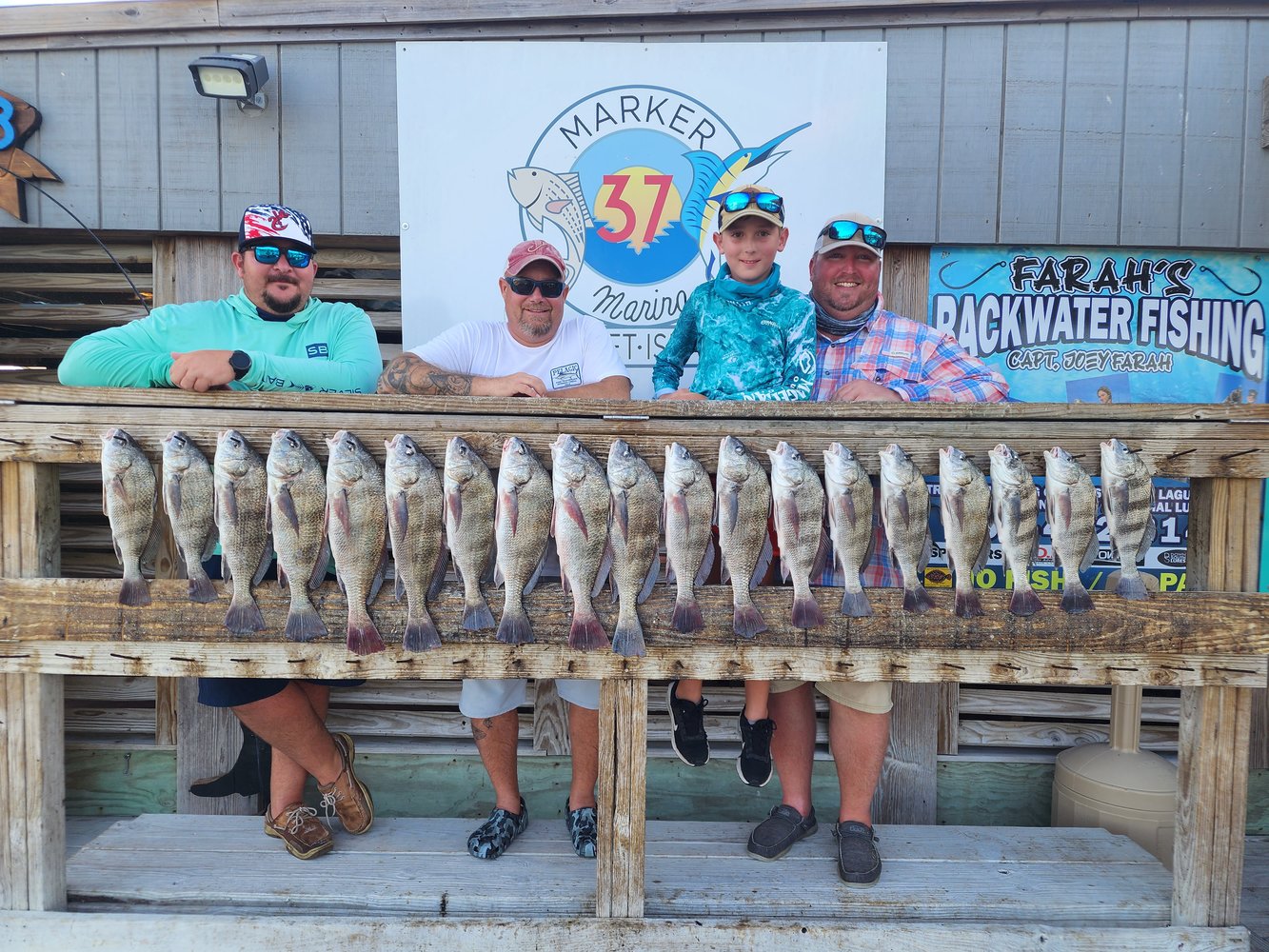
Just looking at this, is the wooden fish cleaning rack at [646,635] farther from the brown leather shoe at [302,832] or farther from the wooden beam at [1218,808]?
the brown leather shoe at [302,832]

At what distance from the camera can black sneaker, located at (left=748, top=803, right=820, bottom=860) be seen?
9.55 ft

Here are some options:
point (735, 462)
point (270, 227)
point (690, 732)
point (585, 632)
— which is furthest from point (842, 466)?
point (270, 227)

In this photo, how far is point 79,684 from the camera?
12.8 ft

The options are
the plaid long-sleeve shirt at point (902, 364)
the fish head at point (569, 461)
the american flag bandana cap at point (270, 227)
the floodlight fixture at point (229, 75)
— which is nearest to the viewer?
the fish head at point (569, 461)

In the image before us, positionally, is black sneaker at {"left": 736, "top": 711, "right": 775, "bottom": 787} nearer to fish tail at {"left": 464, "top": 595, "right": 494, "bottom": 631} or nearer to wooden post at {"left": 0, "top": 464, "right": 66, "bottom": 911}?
fish tail at {"left": 464, "top": 595, "right": 494, "bottom": 631}

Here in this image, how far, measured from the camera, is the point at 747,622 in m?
2.41

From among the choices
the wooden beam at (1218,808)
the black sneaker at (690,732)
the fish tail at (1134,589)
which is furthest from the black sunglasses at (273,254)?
the wooden beam at (1218,808)

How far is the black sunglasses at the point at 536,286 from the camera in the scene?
309cm

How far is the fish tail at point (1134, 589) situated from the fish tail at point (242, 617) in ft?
8.82

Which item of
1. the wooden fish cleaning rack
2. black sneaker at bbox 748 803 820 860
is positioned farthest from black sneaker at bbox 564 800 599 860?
black sneaker at bbox 748 803 820 860

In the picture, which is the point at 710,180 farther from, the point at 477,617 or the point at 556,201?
the point at 477,617

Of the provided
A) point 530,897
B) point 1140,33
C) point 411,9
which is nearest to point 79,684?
point 530,897

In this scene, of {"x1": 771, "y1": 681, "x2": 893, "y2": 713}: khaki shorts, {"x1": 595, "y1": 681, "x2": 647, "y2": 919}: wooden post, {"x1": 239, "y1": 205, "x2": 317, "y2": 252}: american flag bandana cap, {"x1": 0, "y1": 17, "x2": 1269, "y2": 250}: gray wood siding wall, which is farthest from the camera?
{"x1": 0, "y1": 17, "x2": 1269, "y2": 250}: gray wood siding wall

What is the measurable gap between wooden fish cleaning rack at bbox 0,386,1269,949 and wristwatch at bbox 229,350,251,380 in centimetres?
18
